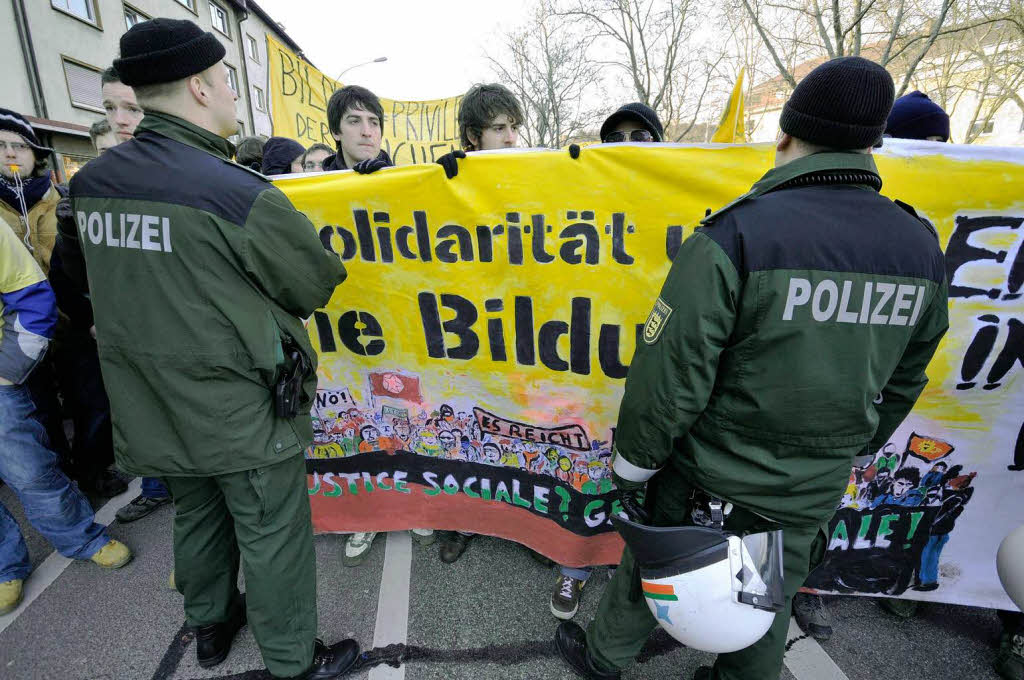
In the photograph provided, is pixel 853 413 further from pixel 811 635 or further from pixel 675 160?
pixel 811 635

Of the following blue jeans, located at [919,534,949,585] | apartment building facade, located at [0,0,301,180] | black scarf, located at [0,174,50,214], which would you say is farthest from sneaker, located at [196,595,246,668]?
apartment building facade, located at [0,0,301,180]

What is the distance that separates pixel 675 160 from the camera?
1.87 metres

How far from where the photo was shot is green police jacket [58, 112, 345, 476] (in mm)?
1460

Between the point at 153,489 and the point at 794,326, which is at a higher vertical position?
the point at 794,326

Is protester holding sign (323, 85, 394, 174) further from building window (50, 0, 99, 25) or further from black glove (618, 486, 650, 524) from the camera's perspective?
building window (50, 0, 99, 25)

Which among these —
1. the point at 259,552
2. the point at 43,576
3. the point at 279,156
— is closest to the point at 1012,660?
the point at 259,552

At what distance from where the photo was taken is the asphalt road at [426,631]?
6.40 ft

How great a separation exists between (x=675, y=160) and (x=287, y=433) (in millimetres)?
1760

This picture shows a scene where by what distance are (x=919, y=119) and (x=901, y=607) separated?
8.14 feet

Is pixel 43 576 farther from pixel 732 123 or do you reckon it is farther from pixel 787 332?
pixel 732 123

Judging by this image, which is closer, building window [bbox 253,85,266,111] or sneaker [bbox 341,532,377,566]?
sneaker [bbox 341,532,377,566]

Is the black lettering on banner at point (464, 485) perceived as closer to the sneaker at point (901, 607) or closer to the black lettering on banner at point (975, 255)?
the sneaker at point (901, 607)

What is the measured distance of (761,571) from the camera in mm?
1312

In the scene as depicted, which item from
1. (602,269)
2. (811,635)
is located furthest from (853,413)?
(811,635)
